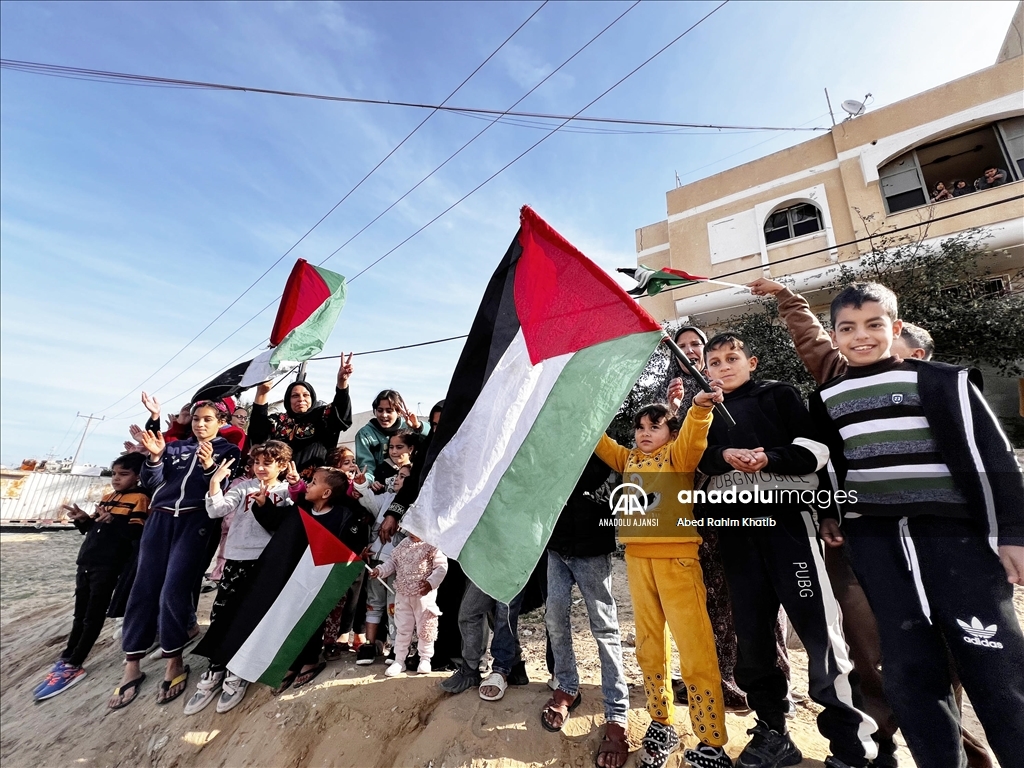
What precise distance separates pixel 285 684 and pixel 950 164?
1771 centimetres

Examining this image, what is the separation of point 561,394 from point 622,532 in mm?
975

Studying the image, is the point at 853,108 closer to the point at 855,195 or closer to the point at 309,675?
the point at 855,195

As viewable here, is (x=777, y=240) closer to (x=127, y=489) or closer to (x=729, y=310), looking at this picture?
(x=729, y=310)

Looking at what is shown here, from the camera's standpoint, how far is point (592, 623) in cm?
269

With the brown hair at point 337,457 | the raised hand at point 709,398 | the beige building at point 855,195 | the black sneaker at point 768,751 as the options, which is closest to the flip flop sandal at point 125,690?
the brown hair at point 337,457

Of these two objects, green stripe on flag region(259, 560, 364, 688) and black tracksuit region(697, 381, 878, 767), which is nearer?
black tracksuit region(697, 381, 878, 767)

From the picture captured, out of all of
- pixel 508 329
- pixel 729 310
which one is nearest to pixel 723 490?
pixel 508 329

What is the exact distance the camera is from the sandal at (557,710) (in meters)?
2.74

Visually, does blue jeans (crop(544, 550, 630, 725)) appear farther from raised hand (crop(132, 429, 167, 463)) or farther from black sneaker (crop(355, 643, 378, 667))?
raised hand (crop(132, 429, 167, 463))

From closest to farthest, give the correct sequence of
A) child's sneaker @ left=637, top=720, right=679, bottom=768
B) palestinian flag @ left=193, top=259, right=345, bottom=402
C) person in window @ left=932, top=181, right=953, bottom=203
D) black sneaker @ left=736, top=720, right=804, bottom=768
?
1. black sneaker @ left=736, top=720, right=804, bottom=768
2. child's sneaker @ left=637, top=720, right=679, bottom=768
3. palestinian flag @ left=193, top=259, right=345, bottom=402
4. person in window @ left=932, top=181, right=953, bottom=203

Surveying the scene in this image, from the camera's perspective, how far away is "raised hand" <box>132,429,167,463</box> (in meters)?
3.96

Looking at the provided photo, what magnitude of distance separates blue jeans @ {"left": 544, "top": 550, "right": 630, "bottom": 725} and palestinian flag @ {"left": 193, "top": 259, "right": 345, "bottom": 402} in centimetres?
401

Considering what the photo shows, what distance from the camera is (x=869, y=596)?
1.89m

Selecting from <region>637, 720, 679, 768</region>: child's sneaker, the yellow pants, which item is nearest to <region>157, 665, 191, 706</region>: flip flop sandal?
<region>637, 720, 679, 768</region>: child's sneaker
